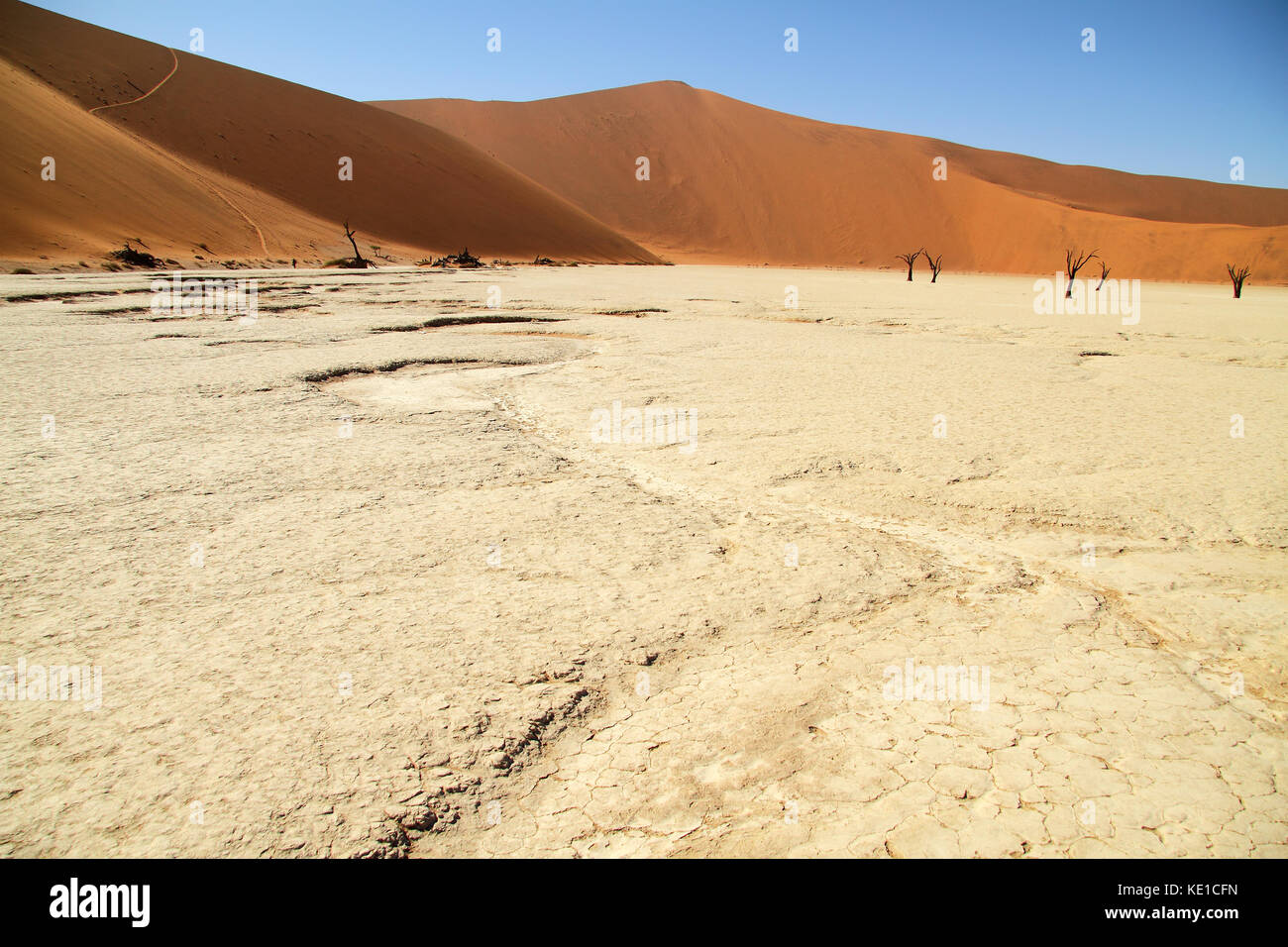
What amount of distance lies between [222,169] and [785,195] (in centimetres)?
3974

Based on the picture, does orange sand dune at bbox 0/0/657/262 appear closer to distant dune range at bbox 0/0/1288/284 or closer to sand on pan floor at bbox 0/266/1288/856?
distant dune range at bbox 0/0/1288/284

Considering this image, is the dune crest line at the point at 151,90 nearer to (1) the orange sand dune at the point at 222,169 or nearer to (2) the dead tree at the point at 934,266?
(1) the orange sand dune at the point at 222,169

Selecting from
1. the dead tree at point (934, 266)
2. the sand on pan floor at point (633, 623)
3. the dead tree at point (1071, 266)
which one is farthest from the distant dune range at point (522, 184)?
the sand on pan floor at point (633, 623)

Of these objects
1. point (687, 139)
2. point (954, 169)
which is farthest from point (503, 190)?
point (954, 169)

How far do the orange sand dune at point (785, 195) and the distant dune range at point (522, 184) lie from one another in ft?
0.60

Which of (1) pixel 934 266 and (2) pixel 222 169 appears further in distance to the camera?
(1) pixel 934 266

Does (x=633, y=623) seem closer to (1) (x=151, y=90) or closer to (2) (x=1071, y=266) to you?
(1) (x=151, y=90)

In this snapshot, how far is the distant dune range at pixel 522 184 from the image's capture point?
63.9 ft

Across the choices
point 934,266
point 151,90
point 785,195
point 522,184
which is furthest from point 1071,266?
point 151,90

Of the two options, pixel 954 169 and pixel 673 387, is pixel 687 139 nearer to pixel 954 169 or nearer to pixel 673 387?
pixel 954 169

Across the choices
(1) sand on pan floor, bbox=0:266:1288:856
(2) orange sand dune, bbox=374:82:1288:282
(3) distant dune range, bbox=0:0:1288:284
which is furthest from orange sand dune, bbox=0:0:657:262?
(2) orange sand dune, bbox=374:82:1288:282

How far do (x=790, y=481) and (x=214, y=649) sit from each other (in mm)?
2092

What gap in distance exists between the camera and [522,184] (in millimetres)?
37750

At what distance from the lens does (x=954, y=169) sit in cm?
6266
